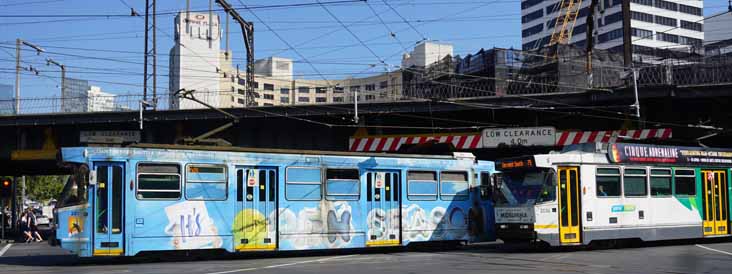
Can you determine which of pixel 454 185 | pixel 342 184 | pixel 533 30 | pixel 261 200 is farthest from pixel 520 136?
pixel 533 30

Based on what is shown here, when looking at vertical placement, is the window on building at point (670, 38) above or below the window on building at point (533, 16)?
below

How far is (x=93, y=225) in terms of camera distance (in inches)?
627

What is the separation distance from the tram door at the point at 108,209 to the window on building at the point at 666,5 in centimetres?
10402

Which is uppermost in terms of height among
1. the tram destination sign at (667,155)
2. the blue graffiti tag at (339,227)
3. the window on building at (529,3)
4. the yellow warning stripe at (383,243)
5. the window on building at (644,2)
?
the window on building at (529,3)

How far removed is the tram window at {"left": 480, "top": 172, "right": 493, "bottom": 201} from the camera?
20953 millimetres

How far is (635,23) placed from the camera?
344 feet

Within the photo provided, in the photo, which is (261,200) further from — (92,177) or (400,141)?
(400,141)

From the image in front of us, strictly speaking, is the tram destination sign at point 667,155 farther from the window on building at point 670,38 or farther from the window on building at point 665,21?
the window on building at point 665,21

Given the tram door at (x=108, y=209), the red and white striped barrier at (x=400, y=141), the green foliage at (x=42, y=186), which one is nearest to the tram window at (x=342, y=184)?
the tram door at (x=108, y=209)

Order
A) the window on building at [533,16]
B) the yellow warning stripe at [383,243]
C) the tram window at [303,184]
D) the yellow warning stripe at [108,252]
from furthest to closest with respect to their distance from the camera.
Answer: the window on building at [533,16]
the yellow warning stripe at [383,243]
the tram window at [303,184]
the yellow warning stripe at [108,252]

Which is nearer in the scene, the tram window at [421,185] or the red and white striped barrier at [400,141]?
the tram window at [421,185]

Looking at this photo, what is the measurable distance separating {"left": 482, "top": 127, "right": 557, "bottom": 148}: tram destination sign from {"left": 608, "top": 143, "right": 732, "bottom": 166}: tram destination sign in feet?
22.5

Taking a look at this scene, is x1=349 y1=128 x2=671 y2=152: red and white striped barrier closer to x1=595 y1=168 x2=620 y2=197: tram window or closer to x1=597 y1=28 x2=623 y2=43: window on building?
x1=595 y1=168 x2=620 y2=197: tram window

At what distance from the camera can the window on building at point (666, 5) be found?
10788 centimetres
